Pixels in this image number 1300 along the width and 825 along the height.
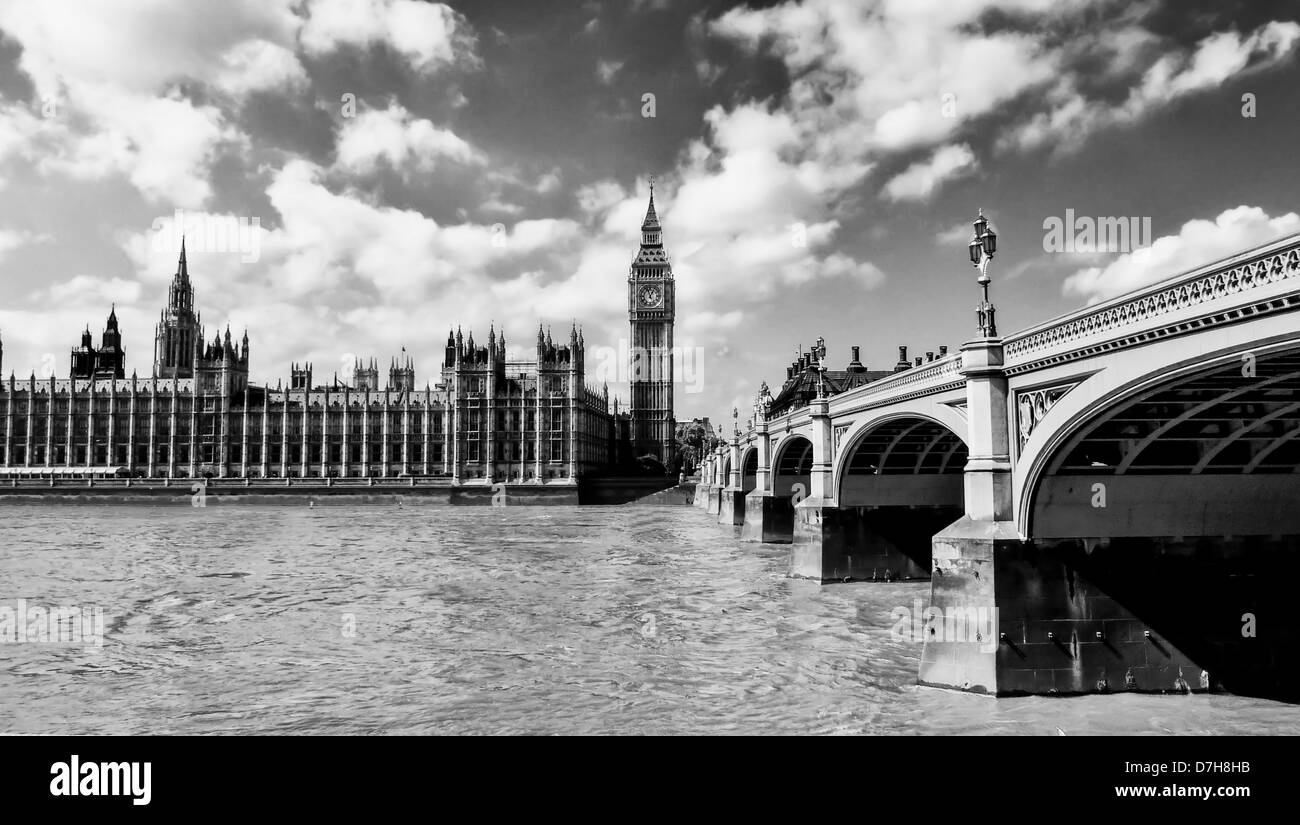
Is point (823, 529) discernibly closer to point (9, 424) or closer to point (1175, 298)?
point (1175, 298)

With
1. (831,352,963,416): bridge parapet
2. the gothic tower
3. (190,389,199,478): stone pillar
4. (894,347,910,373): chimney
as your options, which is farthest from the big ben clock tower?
(831,352,963,416): bridge parapet

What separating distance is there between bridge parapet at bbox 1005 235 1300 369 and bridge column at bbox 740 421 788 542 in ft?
99.8

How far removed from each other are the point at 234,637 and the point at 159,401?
332 ft

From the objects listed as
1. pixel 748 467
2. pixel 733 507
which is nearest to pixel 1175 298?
pixel 733 507

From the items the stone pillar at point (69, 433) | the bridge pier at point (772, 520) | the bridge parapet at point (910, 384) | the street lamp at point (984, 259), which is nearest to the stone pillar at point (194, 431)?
the stone pillar at point (69, 433)

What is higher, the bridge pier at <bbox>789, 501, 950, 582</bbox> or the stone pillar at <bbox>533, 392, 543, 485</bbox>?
the stone pillar at <bbox>533, 392, 543, 485</bbox>

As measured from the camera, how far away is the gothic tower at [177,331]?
125875 millimetres

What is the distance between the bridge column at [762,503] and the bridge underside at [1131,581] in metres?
29.2

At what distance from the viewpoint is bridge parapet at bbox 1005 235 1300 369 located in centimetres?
901

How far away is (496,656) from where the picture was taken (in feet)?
59.3

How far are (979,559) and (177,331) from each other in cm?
13399

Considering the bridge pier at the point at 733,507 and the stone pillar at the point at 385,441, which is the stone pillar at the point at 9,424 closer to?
the stone pillar at the point at 385,441

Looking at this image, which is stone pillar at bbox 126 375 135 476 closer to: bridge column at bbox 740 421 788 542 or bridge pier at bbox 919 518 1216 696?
bridge column at bbox 740 421 788 542
